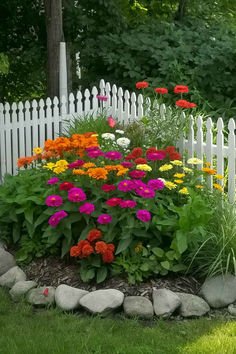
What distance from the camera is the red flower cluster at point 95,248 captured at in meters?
5.13

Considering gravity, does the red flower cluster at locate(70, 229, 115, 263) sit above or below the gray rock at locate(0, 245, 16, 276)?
above

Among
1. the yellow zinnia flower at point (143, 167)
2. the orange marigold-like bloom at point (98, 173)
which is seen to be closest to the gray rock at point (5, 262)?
the orange marigold-like bloom at point (98, 173)

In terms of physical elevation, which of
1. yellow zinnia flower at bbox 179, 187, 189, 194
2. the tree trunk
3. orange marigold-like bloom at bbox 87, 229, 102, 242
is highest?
the tree trunk

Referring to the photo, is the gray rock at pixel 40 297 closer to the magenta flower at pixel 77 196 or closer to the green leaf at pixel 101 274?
the green leaf at pixel 101 274

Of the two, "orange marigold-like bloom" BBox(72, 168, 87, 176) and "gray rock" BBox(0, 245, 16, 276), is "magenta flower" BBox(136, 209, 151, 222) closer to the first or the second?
"orange marigold-like bloom" BBox(72, 168, 87, 176)

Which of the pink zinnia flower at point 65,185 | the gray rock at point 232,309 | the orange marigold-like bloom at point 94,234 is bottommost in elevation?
the gray rock at point 232,309

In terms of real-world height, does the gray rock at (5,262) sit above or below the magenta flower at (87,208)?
below

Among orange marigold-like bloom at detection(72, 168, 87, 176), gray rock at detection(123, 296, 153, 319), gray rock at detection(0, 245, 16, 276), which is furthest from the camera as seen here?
gray rock at detection(0, 245, 16, 276)

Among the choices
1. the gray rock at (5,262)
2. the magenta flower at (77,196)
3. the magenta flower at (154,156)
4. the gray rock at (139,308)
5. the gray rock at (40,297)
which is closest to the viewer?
the gray rock at (139,308)

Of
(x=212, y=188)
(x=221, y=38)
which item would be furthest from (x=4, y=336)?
(x=221, y=38)

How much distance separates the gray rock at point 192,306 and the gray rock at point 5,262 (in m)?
1.62

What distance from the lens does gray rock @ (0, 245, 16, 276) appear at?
5816 millimetres

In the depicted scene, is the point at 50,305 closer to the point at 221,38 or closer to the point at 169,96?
the point at 169,96

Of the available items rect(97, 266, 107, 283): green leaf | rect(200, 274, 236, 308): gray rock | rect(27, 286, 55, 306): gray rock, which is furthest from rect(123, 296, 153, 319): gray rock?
rect(27, 286, 55, 306): gray rock
